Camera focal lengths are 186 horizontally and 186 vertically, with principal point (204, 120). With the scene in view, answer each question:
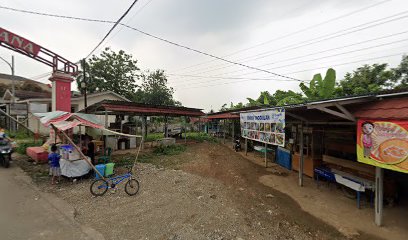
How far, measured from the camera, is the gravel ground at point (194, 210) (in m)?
4.38

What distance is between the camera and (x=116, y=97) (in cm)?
2311

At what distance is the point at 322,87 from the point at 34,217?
12882 millimetres

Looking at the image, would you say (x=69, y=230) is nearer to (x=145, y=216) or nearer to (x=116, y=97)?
(x=145, y=216)

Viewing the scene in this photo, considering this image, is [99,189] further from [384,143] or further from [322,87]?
[322,87]

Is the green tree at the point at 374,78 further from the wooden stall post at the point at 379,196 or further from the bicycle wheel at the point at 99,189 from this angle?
the bicycle wheel at the point at 99,189

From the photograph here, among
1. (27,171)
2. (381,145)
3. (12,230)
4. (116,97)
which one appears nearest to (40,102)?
(116,97)

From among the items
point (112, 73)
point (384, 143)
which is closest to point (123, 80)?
point (112, 73)

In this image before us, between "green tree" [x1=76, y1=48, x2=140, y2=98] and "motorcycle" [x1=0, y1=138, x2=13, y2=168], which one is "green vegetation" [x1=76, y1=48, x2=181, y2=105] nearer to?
"green tree" [x1=76, y1=48, x2=140, y2=98]

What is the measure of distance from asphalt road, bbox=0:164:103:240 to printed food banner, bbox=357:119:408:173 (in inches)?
262

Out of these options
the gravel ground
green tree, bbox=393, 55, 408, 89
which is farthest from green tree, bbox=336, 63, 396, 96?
the gravel ground

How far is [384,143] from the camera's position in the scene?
4.31 meters

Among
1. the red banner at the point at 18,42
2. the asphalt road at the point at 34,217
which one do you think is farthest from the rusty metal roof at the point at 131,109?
the asphalt road at the point at 34,217

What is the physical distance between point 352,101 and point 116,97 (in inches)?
928

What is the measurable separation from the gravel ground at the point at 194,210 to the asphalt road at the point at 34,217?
0.30m
